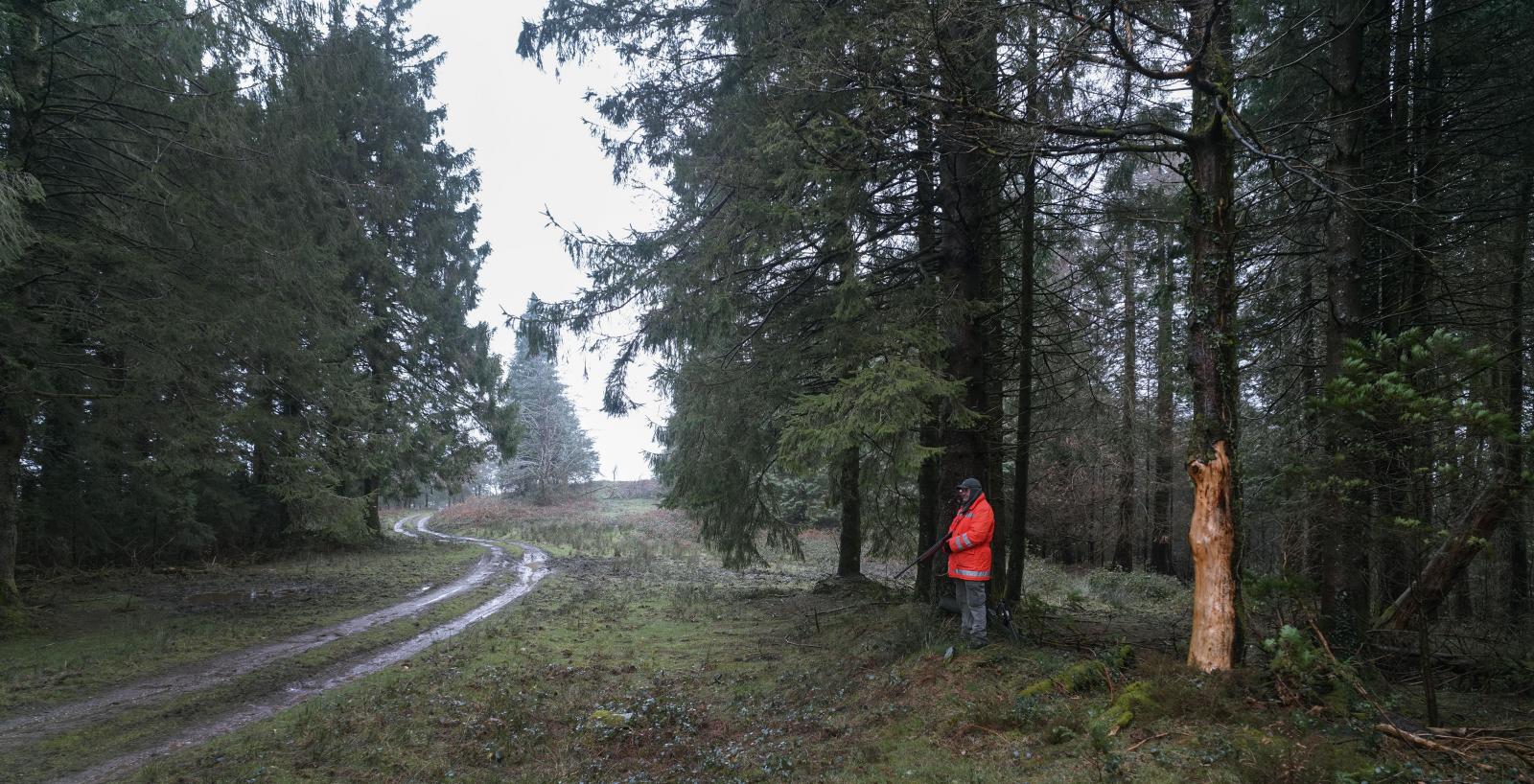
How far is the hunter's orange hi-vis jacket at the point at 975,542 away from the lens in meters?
6.99

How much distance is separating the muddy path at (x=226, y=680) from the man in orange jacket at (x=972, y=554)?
762 cm

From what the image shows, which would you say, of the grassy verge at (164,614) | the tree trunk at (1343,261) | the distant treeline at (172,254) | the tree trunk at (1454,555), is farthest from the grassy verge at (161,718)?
the tree trunk at (1343,261)

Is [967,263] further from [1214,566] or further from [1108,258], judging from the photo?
[1214,566]

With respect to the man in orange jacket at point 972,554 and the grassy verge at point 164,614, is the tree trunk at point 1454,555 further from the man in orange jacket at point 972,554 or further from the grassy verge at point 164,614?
the grassy verge at point 164,614

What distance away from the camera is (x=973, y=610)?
709 centimetres

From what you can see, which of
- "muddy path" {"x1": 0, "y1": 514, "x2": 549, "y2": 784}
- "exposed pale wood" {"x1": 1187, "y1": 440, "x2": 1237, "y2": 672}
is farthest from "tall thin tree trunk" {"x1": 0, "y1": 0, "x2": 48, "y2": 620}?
"exposed pale wood" {"x1": 1187, "y1": 440, "x2": 1237, "y2": 672}

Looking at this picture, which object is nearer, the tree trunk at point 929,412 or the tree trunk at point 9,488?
the tree trunk at point 929,412

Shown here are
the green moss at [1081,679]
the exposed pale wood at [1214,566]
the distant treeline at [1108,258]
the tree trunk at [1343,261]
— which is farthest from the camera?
the tree trunk at [1343,261]

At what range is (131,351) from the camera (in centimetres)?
970

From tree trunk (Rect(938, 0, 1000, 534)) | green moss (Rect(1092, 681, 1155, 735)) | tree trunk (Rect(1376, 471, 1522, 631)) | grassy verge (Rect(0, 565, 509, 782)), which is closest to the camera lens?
tree trunk (Rect(1376, 471, 1522, 631))

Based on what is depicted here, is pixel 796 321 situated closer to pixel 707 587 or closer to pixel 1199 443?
pixel 1199 443

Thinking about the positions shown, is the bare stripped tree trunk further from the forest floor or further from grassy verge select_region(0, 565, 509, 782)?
grassy verge select_region(0, 565, 509, 782)

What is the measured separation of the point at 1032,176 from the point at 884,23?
3.37 meters

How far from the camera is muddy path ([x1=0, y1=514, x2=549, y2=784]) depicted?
6.03 m
